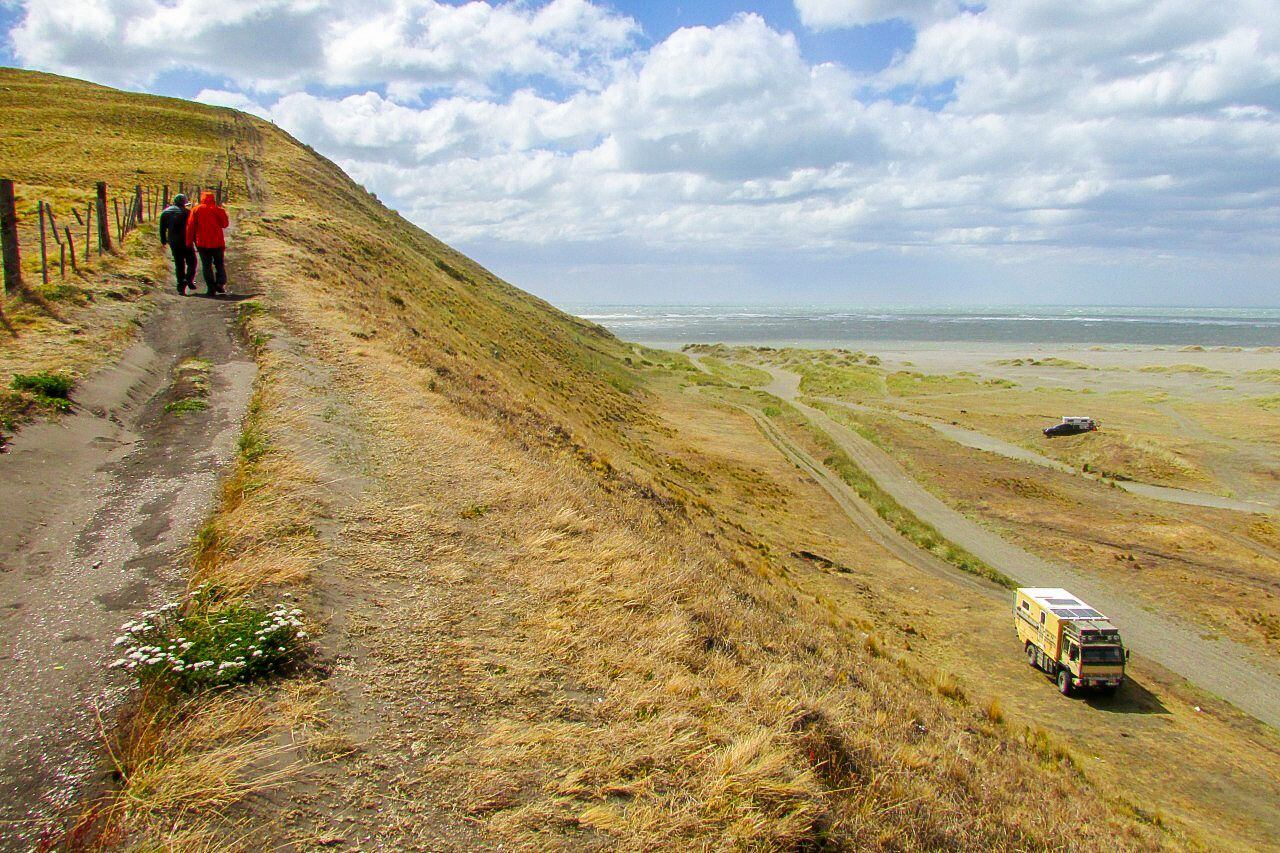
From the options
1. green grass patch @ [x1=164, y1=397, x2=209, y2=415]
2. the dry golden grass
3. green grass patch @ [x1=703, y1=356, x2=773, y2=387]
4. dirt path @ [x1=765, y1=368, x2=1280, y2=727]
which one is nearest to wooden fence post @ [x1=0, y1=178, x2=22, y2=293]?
the dry golden grass

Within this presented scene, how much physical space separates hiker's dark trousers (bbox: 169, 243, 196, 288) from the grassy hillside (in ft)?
11.5

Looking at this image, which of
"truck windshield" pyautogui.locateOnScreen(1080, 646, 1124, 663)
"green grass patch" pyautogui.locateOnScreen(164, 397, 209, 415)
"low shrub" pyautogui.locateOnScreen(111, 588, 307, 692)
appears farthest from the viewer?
"truck windshield" pyautogui.locateOnScreen(1080, 646, 1124, 663)

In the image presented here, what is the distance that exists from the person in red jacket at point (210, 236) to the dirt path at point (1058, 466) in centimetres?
4903

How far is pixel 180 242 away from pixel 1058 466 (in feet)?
176

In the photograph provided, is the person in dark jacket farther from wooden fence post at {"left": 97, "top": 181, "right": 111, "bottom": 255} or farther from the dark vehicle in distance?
the dark vehicle in distance

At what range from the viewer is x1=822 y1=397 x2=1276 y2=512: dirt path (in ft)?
130

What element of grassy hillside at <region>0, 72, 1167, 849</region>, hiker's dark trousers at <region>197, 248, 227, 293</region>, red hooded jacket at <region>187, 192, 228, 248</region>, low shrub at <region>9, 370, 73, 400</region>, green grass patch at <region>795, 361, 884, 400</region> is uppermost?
red hooded jacket at <region>187, 192, 228, 248</region>

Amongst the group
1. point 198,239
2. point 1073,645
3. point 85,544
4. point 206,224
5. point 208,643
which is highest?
point 206,224

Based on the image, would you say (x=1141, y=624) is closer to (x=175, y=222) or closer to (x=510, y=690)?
(x=510, y=690)

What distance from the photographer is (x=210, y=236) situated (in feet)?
60.7

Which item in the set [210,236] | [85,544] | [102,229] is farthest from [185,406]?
[102,229]

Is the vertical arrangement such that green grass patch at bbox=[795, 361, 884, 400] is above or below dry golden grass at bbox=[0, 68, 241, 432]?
below

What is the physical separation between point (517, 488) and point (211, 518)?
479cm

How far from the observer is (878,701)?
32.7 ft
